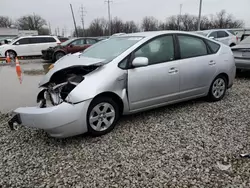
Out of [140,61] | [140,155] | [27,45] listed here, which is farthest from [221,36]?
[27,45]

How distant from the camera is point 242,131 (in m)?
3.19

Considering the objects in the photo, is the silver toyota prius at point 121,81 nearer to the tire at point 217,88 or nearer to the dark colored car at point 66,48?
the tire at point 217,88

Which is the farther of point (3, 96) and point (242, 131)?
point (3, 96)

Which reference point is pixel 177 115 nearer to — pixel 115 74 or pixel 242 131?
pixel 242 131

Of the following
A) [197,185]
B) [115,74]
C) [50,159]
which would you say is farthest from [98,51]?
[197,185]

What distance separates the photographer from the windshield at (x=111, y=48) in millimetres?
3408

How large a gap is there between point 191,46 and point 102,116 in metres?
2.20

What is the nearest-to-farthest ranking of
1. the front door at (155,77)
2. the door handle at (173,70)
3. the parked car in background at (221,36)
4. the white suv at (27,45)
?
the front door at (155,77) → the door handle at (173,70) → the parked car in background at (221,36) → the white suv at (27,45)

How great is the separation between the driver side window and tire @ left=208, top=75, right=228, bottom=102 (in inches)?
50.3

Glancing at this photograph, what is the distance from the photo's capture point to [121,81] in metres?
3.14

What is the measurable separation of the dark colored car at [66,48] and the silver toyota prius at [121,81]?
8686 mm

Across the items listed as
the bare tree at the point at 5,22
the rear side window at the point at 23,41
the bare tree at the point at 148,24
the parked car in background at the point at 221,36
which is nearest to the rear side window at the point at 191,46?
the parked car in background at the point at 221,36

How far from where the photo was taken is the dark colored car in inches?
478

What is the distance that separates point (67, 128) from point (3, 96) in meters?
3.62
